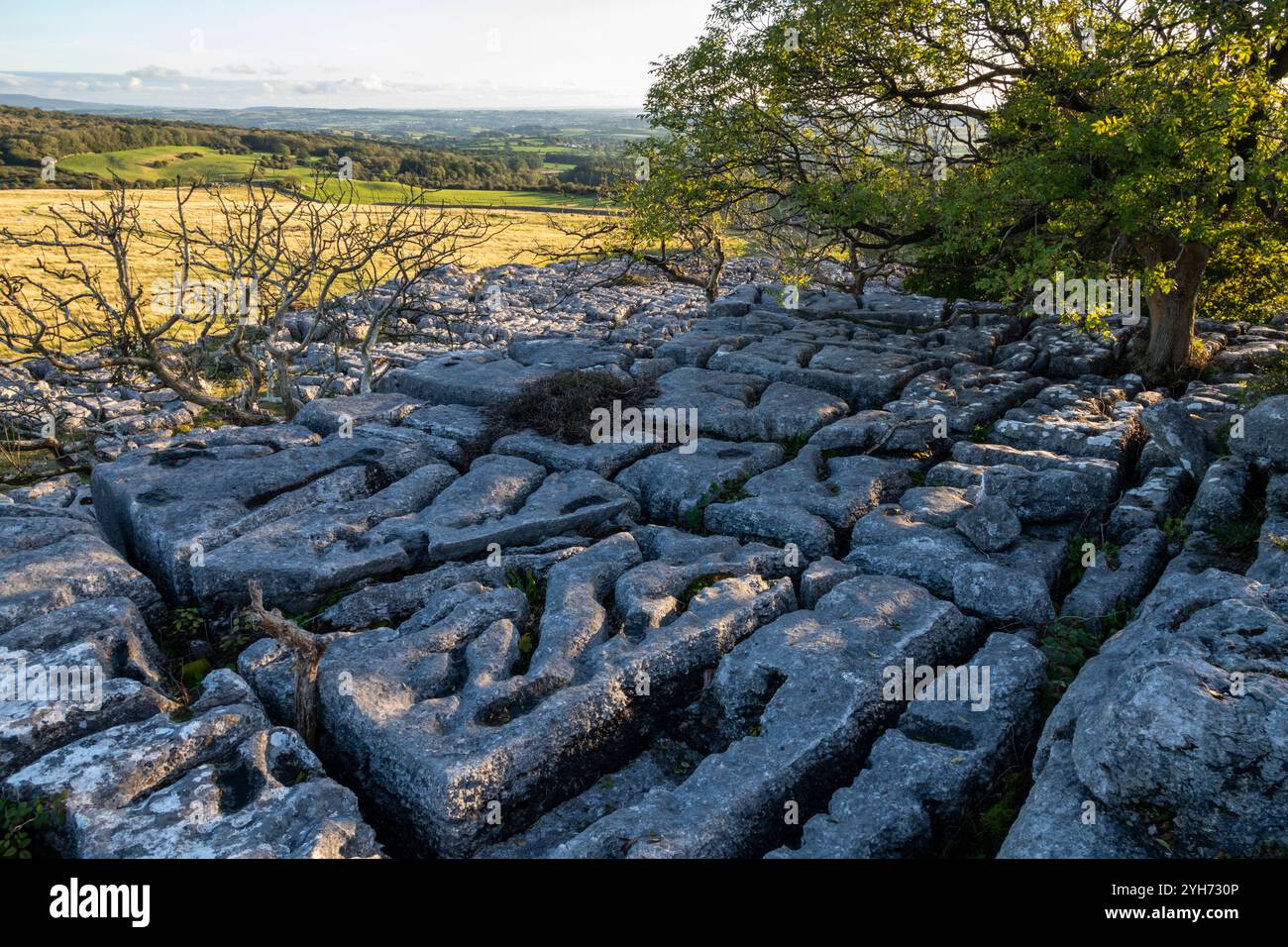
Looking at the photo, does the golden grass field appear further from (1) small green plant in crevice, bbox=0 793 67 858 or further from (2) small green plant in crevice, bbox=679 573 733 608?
(1) small green plant in crevice, bbox=0 793 67 858

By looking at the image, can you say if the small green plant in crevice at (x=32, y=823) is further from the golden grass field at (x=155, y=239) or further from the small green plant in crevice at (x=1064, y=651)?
the golden grass field at (x=155, y=239)

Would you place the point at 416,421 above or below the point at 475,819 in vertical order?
above

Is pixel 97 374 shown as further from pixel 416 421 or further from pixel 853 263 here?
pixel 853 263

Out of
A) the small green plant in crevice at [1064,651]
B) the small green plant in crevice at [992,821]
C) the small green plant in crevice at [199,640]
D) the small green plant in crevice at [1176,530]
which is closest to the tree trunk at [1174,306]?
the small green plant in crevice at [1176,530]

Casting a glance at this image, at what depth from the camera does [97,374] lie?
2583cm

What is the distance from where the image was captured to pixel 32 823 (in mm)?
6426

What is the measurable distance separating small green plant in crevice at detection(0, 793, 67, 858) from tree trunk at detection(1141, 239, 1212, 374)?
18.1 metres

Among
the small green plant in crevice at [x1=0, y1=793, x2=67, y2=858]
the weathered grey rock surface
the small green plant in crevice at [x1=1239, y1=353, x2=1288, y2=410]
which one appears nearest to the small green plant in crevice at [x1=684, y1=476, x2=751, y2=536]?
the weathered grey rock surface

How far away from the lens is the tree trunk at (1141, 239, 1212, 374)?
16234mm

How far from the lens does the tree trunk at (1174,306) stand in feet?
53.3

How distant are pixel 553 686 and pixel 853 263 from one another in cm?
1405

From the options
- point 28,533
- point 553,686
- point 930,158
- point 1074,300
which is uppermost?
point 930,158
